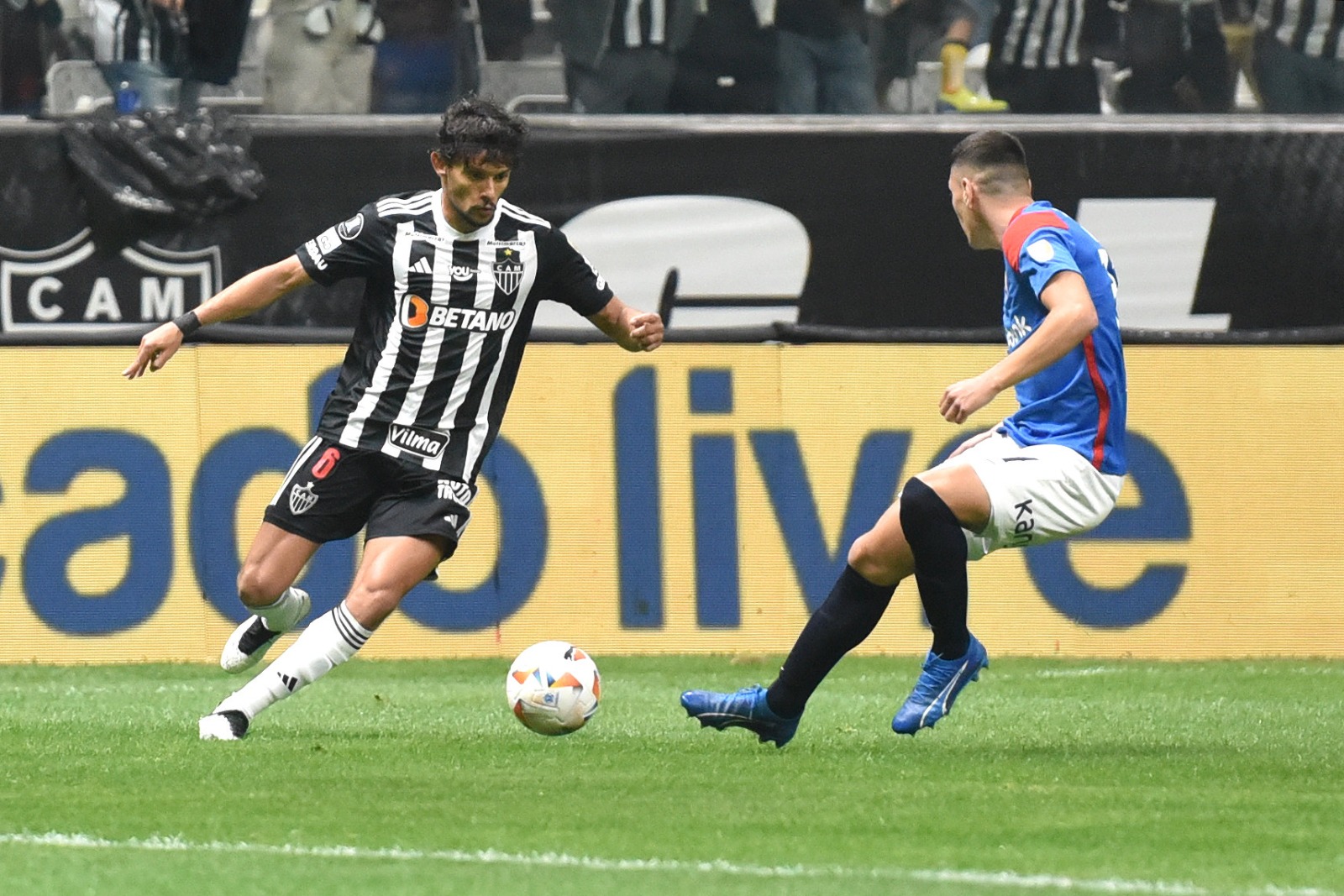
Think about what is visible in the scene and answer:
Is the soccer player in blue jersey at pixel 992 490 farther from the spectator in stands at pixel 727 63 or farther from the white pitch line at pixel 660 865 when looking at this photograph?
the spectator in stands at pixel 727 63

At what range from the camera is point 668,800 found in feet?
19.0

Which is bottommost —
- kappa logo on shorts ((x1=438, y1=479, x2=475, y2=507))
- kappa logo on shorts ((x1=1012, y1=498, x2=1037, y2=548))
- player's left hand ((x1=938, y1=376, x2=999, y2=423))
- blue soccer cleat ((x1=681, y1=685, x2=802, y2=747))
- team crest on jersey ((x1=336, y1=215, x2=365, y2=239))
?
blue soccer cleat ((x1=681, y1=685, x2=802, y2=747))

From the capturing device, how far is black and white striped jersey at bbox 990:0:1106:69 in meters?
12.4

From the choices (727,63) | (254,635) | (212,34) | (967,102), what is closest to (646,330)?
(254,635)

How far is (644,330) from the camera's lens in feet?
23.9

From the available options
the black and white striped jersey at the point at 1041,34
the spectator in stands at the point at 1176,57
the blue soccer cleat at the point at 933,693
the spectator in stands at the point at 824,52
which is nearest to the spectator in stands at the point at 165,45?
the spectator in stands at the point at 824,52

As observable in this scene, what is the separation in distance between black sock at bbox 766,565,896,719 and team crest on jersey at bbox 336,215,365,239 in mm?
1939

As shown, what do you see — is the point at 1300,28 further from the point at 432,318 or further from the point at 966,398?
the point at 966,398

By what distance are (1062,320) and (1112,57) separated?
658 centimetres

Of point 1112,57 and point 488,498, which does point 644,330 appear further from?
point 1112,57

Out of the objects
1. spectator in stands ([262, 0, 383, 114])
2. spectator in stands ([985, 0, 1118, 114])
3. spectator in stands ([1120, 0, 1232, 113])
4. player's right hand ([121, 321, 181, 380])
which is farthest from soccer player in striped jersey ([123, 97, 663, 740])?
spectator in stands ([1120, 0, 1232, 113])

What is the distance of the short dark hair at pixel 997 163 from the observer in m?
6.82

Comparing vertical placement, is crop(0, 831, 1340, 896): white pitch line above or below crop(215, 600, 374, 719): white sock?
above

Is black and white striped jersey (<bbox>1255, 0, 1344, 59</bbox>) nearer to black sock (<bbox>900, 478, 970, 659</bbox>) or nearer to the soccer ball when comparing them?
black sock (<bbox>900, 478, 970, 659</bbox>)
